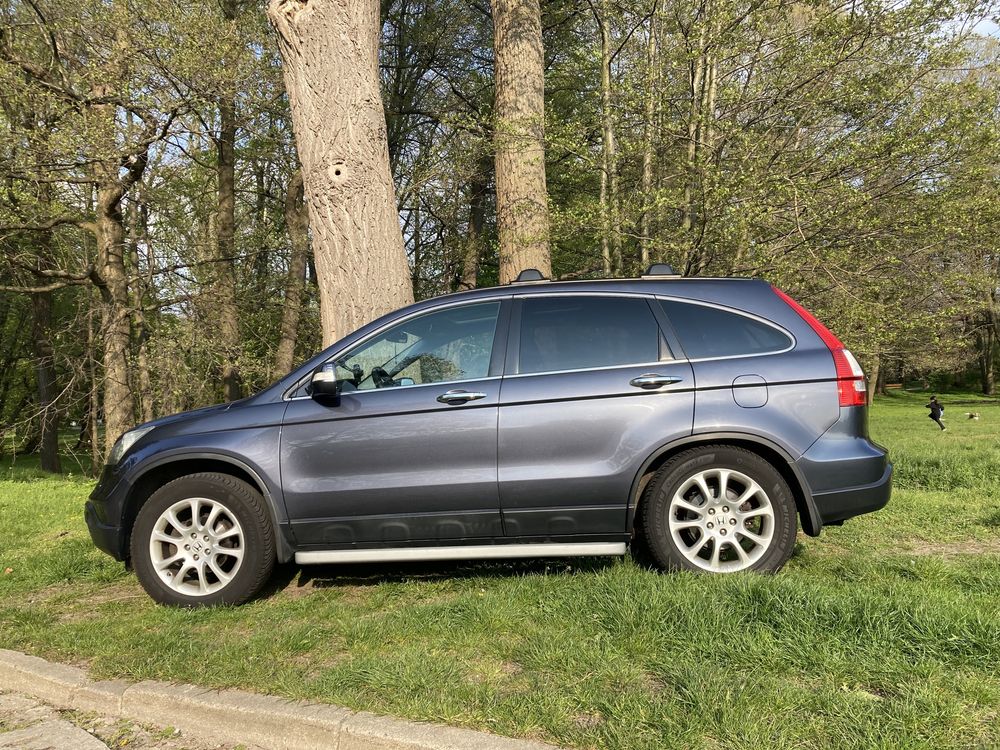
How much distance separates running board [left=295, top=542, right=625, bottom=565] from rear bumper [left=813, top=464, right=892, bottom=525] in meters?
1.15

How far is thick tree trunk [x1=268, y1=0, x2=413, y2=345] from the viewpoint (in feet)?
18.6

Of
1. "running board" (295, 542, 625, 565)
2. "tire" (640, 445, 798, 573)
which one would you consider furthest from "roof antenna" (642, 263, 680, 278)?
"running board" (295, 542, 625, 565)

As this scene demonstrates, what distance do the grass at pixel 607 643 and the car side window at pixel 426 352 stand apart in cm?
128

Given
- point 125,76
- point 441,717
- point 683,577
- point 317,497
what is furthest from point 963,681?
point 125,76

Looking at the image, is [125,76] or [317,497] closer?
[317,497]

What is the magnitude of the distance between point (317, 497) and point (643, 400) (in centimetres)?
198

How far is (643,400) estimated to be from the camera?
3867mm

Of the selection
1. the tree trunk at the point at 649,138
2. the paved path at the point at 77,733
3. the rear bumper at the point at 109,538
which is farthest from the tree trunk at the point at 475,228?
the paved path at the point at 77,733

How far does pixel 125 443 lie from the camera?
4.21 metres

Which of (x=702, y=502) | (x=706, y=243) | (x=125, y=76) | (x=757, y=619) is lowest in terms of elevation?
(x=757, y=619)

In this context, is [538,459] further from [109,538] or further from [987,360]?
[987,360]

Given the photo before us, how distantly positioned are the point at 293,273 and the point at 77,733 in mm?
12830

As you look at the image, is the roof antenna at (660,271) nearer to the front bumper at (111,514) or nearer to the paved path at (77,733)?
the paved path at (77,733)

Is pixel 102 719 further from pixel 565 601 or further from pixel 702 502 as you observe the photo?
pixel 702 502
